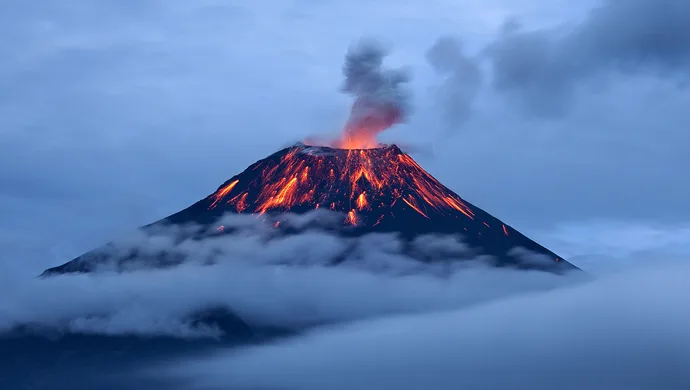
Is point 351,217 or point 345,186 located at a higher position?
point 345,186

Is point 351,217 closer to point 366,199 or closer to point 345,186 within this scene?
point 366,199

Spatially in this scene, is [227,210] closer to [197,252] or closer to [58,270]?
[197,252]

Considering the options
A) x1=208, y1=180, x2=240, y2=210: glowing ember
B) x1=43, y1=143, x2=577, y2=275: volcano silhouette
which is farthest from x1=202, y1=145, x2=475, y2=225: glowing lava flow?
x1=208, y1=180, x2=240, y2=210: glowing ember

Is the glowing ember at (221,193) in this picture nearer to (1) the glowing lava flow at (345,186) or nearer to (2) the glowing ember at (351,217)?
(1) the glowing lava flow at (345,186)

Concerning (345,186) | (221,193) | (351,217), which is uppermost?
(221,193)

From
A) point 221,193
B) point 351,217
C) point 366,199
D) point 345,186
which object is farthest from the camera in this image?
point 221,193

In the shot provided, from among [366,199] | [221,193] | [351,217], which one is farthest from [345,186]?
[221,193]

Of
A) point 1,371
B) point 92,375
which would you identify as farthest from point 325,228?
point 1,371

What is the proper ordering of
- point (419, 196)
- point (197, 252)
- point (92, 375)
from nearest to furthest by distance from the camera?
1. point (419, 196)
2. point (92, 375)
3. point (197, 252)
